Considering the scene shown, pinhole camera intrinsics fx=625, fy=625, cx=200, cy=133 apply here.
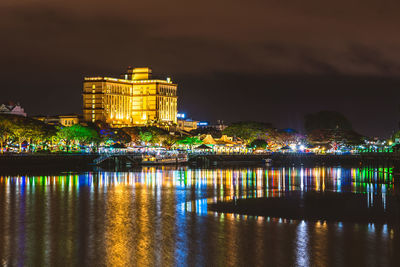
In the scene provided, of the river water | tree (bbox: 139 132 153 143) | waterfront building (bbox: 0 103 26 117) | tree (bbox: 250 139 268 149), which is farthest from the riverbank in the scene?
waterfront building (bbox: 0 103 26 117)

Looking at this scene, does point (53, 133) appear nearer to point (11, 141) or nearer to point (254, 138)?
point (11, 141)

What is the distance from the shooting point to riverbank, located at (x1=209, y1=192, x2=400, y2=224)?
39.9m

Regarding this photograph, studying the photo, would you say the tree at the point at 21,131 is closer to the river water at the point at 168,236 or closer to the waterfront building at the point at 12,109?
the waterfront building at the point at 12,109

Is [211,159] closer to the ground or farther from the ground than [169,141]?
closer to the ground

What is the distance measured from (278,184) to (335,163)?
76.1 metres

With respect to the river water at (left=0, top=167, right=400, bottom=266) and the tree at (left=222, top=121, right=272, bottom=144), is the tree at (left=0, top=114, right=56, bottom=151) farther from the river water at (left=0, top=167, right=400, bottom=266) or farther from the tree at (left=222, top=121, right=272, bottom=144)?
the river water at (left=0, top=167, right=400, bottom=266)

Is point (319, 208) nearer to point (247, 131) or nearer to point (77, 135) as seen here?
point (77, 135)

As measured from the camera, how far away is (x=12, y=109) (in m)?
188

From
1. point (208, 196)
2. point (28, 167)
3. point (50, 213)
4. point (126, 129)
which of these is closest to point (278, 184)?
point (208, 196)

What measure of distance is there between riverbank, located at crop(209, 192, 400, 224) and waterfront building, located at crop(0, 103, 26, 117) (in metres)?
144

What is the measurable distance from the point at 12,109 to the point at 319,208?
15796 cm

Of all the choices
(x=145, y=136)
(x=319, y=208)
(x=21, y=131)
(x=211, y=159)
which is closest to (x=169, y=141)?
(x=145, y=136)

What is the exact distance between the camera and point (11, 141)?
409 feet

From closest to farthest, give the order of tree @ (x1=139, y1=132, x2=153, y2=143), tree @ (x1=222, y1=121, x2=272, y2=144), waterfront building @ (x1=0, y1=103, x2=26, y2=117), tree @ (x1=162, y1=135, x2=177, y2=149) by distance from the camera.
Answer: tree @ (x1=139, y1=132, x2=153, y2=143), tree @ (x1=162, y1=135, x2=177, y2=149), tree @ (x1=222, y1=121, x2=272, y2=144), waterfront building @ (x1=0, y1=103, x2=26, y2=117)
